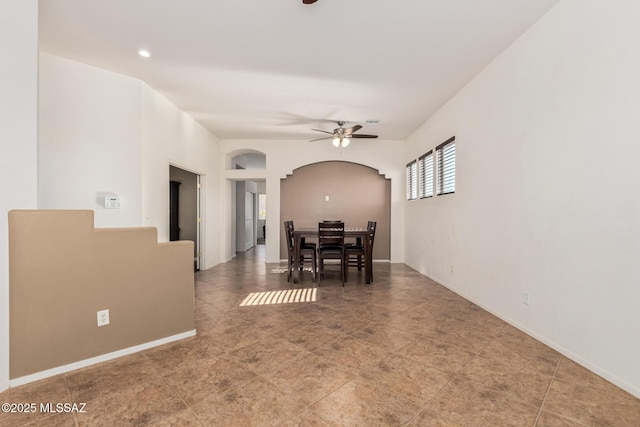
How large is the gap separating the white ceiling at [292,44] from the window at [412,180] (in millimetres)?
1792

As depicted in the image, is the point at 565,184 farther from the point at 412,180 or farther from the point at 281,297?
the point at 412,180

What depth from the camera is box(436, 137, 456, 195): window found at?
14.5 feet

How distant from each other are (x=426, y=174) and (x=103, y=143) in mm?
5223

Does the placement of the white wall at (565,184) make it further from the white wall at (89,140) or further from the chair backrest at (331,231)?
the white wall at (89,140)

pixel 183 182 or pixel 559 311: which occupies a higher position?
pixel 183 182

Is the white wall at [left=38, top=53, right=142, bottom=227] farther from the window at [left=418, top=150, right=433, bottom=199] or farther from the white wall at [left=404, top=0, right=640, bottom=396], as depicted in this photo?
the window at [left=418, top=150, right=433, bottom=199]

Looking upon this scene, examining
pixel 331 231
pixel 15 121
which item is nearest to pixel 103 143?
pixel 15 121

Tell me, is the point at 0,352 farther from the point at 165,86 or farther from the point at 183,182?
the point at 183,182

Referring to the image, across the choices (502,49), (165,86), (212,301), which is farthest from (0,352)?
(502,49)

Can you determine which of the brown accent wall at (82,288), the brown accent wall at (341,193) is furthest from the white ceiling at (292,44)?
the brown accent wall at (341,193)

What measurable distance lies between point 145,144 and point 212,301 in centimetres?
233

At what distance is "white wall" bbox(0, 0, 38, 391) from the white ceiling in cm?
64

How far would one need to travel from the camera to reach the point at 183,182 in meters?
6.06

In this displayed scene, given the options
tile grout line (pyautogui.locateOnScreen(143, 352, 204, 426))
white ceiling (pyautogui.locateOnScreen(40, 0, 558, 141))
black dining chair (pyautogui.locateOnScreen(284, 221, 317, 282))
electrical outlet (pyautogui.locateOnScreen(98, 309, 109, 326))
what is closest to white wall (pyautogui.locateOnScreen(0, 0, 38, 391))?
electrical outlet (pyautogui.locateOnScreen(98, 309, 109, 326))
